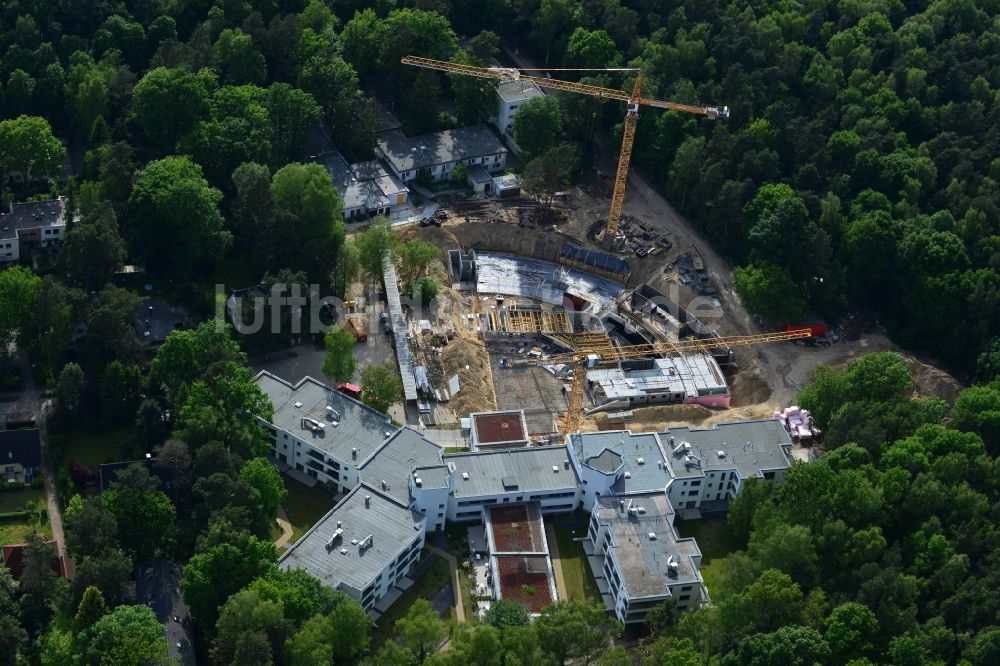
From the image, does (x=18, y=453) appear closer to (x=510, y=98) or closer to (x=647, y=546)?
(x=647, y=546)

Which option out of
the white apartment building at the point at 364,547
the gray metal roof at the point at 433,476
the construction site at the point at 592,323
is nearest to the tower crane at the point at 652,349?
the construction site at the point at 592,323

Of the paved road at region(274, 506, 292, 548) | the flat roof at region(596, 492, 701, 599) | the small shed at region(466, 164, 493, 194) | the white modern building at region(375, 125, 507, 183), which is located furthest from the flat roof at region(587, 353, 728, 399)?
the paved road at region(274, 506, 292, 548)

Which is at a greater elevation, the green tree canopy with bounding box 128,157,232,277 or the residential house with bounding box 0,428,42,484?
the green tree canopy with bounding box 128,157,232,277

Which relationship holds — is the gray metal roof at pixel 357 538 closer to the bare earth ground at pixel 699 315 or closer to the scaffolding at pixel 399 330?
the scaffolding at pixel 399 330

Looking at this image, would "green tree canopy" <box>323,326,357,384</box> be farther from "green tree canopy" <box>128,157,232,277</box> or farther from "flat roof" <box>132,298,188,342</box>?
"green tree canopy" <box>128,157,232,277</box>

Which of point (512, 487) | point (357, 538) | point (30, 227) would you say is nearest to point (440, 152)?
point (30, 227)

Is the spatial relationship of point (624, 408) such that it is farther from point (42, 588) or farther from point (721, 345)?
point (42, 588)

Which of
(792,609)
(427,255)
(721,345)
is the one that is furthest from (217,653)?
(721,345)
